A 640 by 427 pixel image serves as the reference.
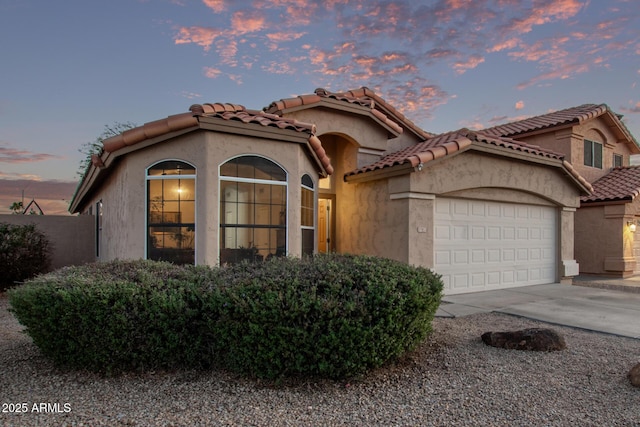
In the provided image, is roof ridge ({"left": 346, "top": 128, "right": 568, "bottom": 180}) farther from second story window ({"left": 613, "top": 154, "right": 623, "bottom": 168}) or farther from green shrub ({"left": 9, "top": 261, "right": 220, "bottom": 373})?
second story window ({"left": 613, "top": 154, "right": 623, "bottom": 168})

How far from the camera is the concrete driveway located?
24.6 feet

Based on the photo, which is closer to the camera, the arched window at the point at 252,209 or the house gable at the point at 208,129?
the house gable at the point at 208,129

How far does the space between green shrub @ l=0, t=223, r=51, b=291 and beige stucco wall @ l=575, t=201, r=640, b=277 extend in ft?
61.0

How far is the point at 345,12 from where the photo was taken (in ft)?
36.1

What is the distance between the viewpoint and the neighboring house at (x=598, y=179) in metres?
15.2

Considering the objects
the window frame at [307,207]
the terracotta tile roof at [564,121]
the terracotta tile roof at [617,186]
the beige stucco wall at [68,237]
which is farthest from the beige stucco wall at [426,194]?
the beige stucco wall at [68,237]

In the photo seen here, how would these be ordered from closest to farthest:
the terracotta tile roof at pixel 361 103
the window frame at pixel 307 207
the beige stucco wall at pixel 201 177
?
the beige stucco wall at pixel 201 177, the window frame at pixel 307 207, the terracotta tile roof at pixel 361 103

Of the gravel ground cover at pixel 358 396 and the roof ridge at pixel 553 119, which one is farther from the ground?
the roof ridge at pixel 553 119

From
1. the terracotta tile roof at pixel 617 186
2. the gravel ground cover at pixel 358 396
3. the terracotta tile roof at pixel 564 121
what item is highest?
the terracotta tile roof at pixel 564 121

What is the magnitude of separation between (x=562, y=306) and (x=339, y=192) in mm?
6300

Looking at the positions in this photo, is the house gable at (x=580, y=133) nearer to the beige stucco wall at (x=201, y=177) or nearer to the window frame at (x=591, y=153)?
the window frame at (x=591, y=153)

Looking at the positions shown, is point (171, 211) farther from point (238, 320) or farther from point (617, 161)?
point (617, 161)

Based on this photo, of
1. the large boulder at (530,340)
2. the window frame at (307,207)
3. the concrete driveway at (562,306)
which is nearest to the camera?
the large boulder at (530,340)

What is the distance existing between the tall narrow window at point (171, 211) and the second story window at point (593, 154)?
1593 centimetres
